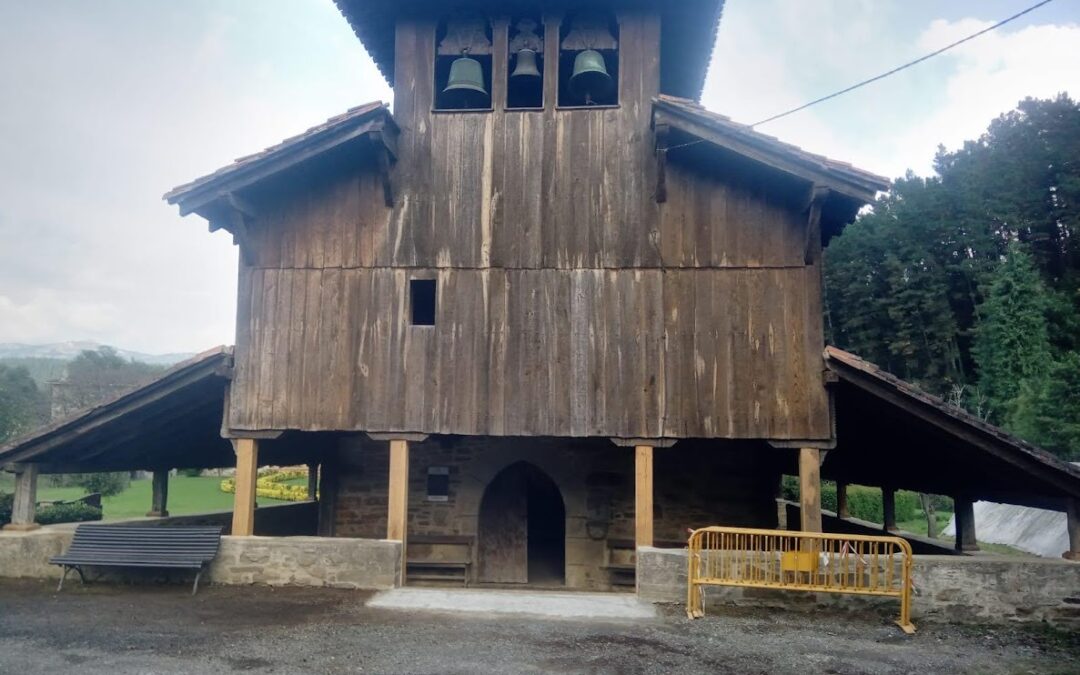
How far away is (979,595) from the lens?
8.01 metres

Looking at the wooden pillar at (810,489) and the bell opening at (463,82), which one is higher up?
the bell opening at (463,82)

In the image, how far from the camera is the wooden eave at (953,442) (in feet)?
27.0

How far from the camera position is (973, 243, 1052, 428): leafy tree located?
33469 millimetres

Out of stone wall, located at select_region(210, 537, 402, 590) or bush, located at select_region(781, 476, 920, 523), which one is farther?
bush, located at select_region(781, 476, 920, 523)

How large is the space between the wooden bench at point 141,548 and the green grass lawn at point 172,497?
14.4 metres

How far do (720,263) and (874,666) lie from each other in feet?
16.0

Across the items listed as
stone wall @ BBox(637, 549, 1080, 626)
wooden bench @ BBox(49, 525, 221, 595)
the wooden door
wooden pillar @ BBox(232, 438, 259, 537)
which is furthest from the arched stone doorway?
stone wall @ BBox(637, 549, 1080, 626)

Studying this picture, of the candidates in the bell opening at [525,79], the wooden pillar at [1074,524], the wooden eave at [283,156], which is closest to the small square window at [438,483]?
the wooden eave at [283,156]

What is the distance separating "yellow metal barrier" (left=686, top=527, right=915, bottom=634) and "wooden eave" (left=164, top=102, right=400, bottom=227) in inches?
251

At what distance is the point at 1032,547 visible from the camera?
60.4 ft

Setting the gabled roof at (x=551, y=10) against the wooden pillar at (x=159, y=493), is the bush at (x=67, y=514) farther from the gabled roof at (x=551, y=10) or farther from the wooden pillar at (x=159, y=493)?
the gabled roof at (x=551, y=10)

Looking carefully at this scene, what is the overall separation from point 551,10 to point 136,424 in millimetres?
8181

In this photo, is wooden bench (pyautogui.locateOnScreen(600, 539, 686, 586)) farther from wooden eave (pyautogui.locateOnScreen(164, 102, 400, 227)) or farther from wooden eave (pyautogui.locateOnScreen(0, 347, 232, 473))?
wooden eave (pyautogui.locateOnScreen(164, 102, 400, 227))

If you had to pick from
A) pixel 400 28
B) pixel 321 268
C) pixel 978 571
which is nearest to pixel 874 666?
pixel 978 571
